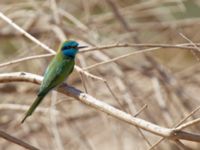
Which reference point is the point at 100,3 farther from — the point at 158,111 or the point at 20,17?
the point at 158,111

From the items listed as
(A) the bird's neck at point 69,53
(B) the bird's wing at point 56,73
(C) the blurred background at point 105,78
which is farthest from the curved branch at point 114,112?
(C) the blurred background at point 105,78

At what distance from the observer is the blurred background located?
3.87 meters

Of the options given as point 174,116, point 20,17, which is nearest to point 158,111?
point 174,116

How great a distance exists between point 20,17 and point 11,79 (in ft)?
6.73

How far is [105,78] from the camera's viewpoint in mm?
4160

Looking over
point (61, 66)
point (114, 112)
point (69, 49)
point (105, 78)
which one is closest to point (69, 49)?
point (69, 49)

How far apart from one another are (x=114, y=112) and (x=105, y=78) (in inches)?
85.6

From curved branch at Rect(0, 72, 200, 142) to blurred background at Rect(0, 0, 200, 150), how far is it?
1174mm

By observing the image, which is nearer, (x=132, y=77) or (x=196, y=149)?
(x=196, y=149)

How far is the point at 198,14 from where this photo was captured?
650 centimetres

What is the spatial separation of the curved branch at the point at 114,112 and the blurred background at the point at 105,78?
1174 mm

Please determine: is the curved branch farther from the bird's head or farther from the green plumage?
the bird's head

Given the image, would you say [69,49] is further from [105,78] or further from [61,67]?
[105,78]

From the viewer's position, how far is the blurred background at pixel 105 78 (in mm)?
3869
